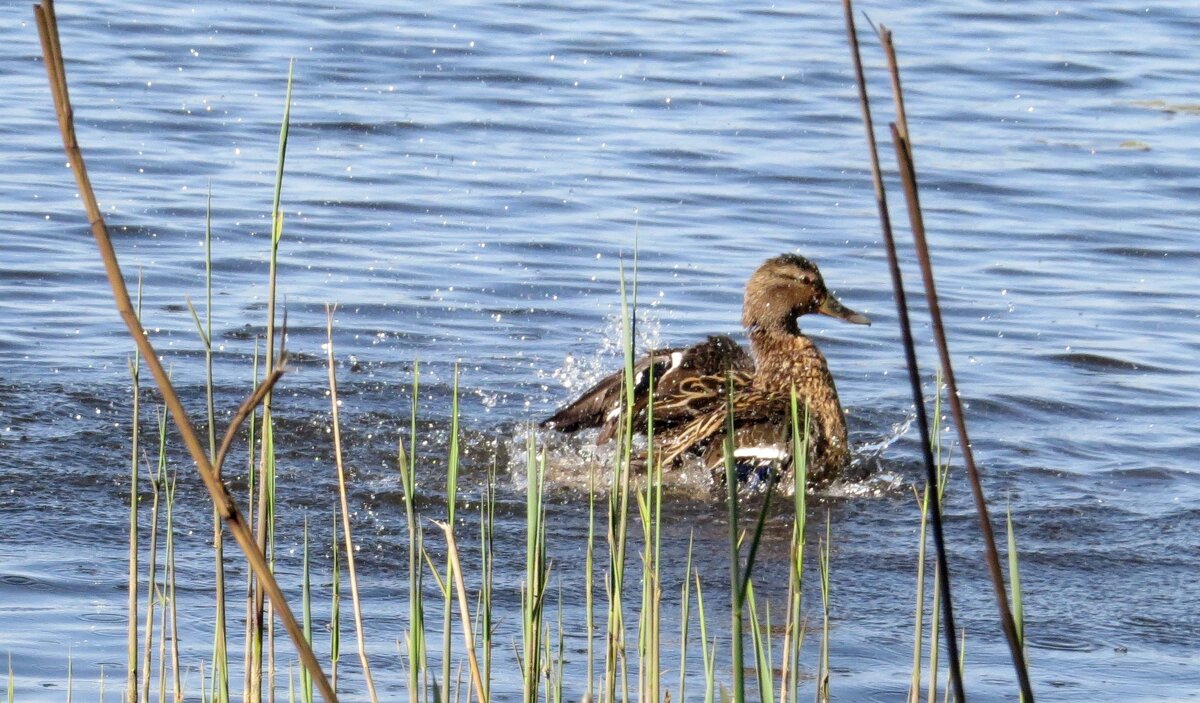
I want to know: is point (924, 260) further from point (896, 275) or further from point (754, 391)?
point (754, 391)

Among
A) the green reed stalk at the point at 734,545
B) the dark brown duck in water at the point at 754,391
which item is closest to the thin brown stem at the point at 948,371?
the green reed stalk at the point at 734,545

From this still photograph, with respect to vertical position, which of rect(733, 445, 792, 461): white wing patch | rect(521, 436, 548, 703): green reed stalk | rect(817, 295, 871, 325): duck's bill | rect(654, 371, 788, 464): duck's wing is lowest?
rect(521, 436, 548, 703): green reed stalk

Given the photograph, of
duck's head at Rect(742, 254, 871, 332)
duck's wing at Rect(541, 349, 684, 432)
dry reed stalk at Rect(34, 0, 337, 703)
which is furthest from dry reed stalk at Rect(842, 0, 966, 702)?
duck's head at Rect(742, 254, 871, 332)

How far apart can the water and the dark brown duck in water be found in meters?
0.22

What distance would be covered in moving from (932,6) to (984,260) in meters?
7.17

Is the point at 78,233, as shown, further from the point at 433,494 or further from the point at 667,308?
the point at 433,494

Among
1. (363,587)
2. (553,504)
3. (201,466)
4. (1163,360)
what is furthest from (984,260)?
(201,466)

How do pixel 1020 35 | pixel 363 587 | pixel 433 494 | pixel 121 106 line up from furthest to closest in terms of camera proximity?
pixel 1020 35
pixel 121 106
pixel 433 494
pixel 363 587

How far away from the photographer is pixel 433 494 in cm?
573

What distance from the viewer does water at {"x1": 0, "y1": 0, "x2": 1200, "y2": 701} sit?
16.4 feet

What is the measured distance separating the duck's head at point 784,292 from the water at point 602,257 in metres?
0.54

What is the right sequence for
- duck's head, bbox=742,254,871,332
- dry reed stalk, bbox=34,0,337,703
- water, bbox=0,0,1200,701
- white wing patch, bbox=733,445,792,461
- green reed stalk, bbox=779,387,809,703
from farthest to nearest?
duck's head, bbox=742,254,871,332, white wing patch, bbox=733,445,792,461, water, bbox=0,0,1200,701, green reed stalk, bbox=779,387,809,703, dry reed stalk, bbox=34,0,337,703

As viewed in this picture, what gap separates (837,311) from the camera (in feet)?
23.2

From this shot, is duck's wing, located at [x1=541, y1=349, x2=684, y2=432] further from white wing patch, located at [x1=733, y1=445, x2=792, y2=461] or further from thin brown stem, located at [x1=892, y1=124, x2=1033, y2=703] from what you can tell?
thin brown stem, located at [x1=892, y1=124, x2=1033, y2=703]
